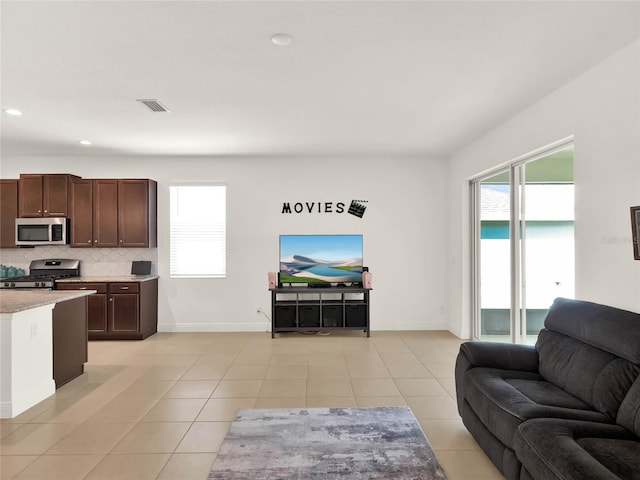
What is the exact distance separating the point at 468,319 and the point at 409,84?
12.8 feet

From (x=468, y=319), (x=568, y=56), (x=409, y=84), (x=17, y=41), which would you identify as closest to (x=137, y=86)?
(x=17, y=41)

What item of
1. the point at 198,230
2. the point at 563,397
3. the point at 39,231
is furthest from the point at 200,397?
the point at 39,231

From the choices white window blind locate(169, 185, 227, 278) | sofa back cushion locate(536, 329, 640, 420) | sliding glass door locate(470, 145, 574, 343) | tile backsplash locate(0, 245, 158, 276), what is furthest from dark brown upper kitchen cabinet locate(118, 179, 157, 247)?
sofa back cushion locate(536, 329, 640, 420)

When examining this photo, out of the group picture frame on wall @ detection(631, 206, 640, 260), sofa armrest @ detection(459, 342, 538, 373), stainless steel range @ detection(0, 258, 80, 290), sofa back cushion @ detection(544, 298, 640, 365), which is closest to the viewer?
sofa back cushion @ detection(544, 298, 640, 365)

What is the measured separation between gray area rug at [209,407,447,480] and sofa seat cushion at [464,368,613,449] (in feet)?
1.56

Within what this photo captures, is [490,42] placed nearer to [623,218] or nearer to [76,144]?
[623,218]

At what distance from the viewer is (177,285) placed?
22.3ft

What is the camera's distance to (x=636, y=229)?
8.95 feet

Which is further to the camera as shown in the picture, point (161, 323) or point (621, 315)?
point (161, 323)

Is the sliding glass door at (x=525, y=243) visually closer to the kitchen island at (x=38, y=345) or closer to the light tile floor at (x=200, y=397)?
the light tile floor at (x=200, y=397)

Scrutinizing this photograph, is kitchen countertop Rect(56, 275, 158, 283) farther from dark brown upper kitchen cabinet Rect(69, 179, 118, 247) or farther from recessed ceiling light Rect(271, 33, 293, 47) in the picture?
recessed ceiling light Rect(271, 33, 293, 47)

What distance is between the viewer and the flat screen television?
6.77 meters

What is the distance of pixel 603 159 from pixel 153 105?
403cm

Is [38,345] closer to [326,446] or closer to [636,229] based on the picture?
[326,446]
